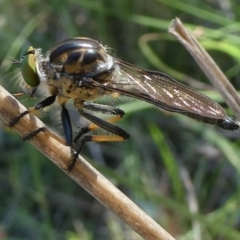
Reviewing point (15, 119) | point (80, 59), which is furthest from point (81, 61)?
point (15, 119)

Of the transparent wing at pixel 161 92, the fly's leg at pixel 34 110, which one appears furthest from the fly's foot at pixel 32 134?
the transparent wing at pixel 161 92

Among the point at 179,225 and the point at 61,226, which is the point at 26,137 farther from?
the point at 61,226

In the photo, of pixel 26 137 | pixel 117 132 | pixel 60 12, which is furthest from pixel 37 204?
pixel 26 137

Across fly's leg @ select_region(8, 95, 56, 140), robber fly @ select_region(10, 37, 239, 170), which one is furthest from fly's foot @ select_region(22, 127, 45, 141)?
robber fly @ select_region(10, 37, 239, 170)

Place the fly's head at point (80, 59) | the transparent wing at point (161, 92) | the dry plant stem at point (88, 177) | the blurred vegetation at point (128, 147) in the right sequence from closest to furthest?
the dry plant stem at point (88, 177) < the transparent wing at point (161, 92) < the fly's head at point (80, 59) < the blurred vegetation at point (128, 147)

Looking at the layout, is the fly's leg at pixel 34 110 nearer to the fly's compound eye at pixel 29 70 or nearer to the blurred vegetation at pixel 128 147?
the fly's compound eye at pixel 29 70

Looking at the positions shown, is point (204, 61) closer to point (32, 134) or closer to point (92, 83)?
point (92, 83)

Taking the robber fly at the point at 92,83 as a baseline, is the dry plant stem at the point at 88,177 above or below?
below
